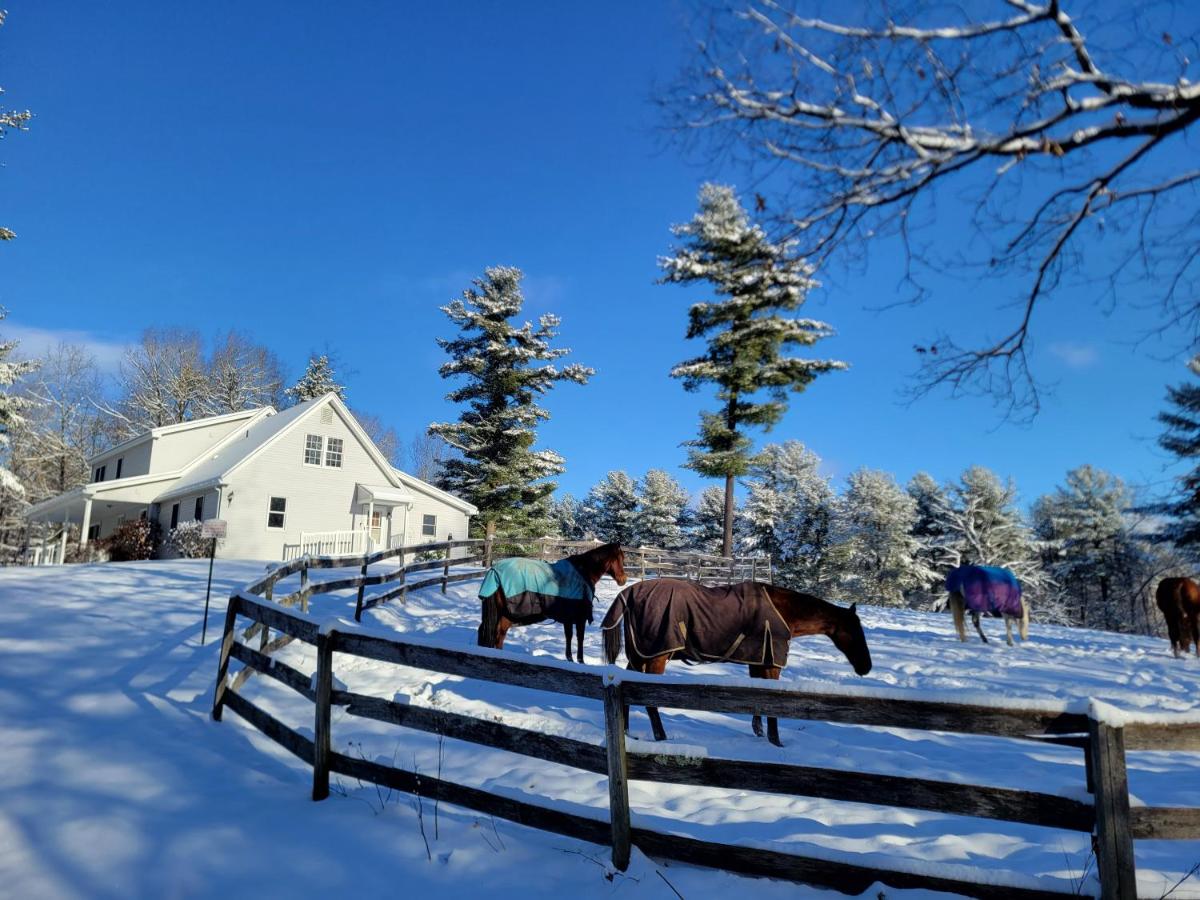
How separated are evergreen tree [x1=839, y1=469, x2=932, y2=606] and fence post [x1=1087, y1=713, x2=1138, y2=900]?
3570cm

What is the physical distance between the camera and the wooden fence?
281cm

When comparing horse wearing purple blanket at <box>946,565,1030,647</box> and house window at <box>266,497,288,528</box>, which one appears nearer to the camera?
horse wearing purple blanket at <box>946,565,1030,647</box>

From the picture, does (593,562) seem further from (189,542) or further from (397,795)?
(189,542)

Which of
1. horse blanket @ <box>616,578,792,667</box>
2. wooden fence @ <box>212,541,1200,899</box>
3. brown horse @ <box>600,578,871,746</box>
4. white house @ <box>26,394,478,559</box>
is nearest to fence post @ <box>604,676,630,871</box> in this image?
wooden fence @ <box>212,541,1200,899</box>

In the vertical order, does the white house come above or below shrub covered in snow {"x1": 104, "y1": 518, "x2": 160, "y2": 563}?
above

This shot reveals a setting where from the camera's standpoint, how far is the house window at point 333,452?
27663 mm

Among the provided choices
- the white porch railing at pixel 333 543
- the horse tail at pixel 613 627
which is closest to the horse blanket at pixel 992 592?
the horse tail at pixel 613 627

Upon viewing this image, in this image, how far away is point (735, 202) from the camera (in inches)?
208

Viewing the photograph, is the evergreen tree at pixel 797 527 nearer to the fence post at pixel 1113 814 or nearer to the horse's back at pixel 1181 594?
the horse's back at pixel 1181 594

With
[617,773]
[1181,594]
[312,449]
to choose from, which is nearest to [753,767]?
[617,773]

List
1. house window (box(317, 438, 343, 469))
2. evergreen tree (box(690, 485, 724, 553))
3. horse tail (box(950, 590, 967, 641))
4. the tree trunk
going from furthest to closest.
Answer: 1. evergreen tree (box(690, 485, 724, 553))
2. house window (box(317, 438, 343, 469))
3. the tree trunk
4. horse tail (box(950, 590, 967, 641))

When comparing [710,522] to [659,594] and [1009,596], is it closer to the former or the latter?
[1009,596]

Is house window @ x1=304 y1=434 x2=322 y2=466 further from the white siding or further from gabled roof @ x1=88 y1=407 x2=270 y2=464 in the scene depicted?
gabled roof @ x1=88 y1=407 x2=270 y2=464

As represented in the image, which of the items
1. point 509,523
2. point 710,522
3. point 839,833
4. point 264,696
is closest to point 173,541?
point 509,523
